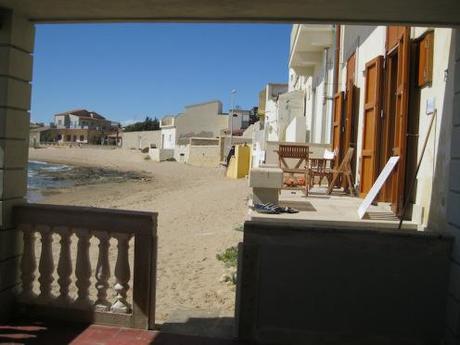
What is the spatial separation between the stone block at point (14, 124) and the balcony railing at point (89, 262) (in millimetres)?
668

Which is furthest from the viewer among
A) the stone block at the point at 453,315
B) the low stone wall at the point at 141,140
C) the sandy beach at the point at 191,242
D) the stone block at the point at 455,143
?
the low stone wall at the point at 141,140

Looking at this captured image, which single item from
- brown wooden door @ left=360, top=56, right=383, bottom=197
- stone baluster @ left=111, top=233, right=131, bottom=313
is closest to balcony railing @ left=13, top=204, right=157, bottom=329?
stone baluster @ left=111, top=233, right=131, bottom=313

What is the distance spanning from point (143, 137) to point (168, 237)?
7727cm

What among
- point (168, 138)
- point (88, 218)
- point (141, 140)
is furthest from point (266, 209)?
point (141, 140)

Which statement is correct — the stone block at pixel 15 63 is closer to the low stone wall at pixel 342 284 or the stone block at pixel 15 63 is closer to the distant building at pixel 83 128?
the low stone wall at pixel 342 284

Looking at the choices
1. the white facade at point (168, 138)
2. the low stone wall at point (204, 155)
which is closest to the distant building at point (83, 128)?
the white facade at point (168, 138)

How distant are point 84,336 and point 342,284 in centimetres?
223

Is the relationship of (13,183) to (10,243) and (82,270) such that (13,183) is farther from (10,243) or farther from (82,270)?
(82,270)

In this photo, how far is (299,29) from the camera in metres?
16.7

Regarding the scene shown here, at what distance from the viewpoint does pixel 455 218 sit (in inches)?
163

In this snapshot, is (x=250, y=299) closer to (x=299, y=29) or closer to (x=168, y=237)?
(x=168, y=237)

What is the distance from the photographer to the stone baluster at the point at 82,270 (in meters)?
4.62

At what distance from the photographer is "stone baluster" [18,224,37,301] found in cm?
477

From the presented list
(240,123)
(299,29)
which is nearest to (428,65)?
(299,29)
